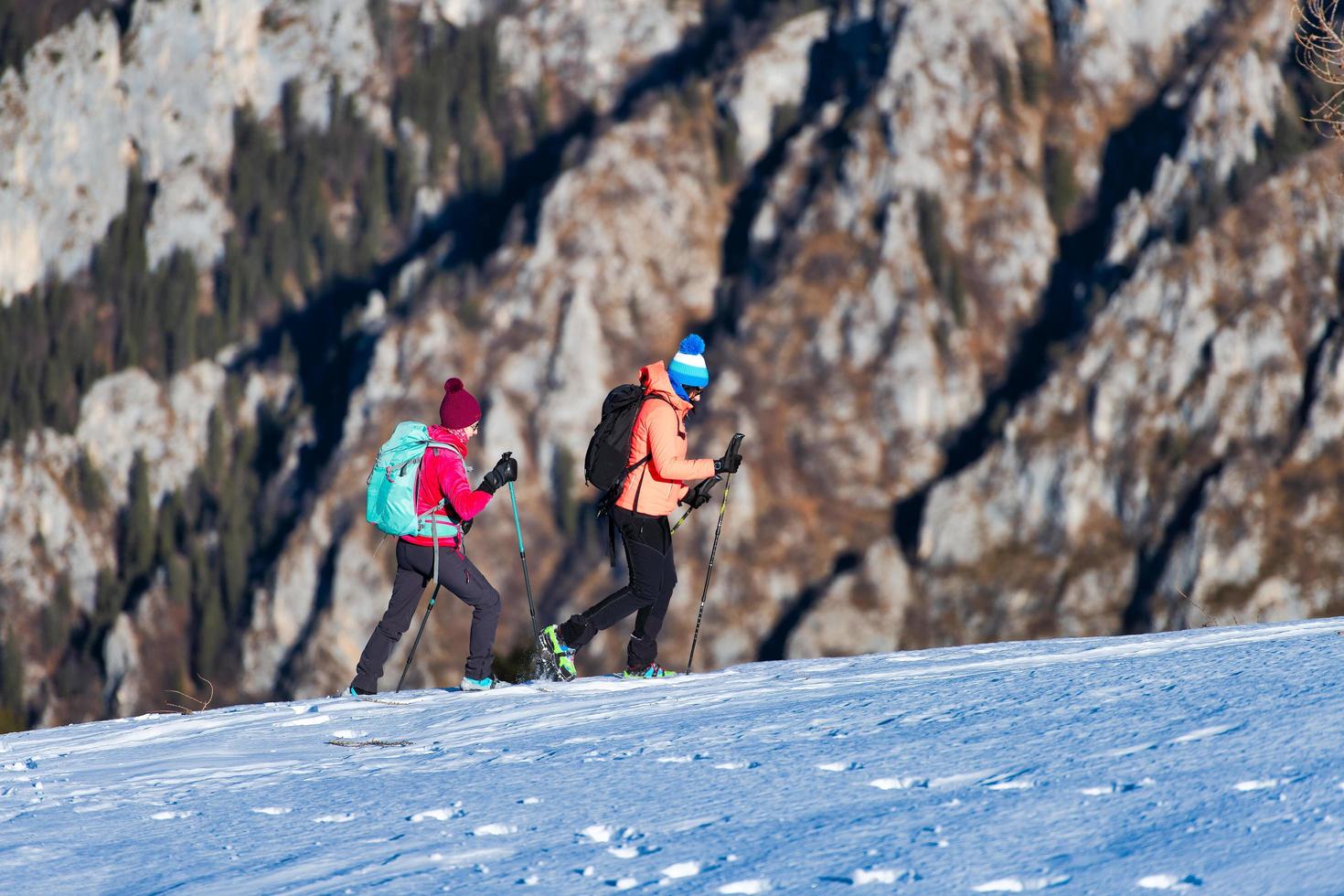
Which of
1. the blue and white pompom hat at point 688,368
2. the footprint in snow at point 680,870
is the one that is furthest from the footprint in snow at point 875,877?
the blue and white pompom hat at point 688,368

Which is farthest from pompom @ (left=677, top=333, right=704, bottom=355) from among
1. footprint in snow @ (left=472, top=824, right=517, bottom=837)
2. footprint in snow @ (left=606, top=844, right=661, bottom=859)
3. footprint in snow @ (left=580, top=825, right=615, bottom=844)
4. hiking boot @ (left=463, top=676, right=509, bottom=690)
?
footprint in snow @ (left=606, top=844, right=661, bottom=859)

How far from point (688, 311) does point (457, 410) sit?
147 meters

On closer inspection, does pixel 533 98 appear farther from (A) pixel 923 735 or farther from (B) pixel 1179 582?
(A) pixel 923 735

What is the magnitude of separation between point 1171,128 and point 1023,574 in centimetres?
5217

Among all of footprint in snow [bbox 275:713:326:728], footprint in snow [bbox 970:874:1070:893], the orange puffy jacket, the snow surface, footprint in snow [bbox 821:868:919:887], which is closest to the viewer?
footprint in snow [bbox 970:874:1070:893]

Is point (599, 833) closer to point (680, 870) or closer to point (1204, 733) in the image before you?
point (680, 870)

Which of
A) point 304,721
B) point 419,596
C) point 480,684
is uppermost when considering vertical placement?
point 419,596

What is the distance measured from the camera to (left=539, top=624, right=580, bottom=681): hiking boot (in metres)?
11.9

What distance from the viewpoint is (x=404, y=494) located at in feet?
37.7

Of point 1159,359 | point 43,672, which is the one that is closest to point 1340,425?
point 1159,359

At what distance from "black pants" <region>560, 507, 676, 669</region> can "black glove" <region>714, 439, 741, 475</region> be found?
2.05 ft

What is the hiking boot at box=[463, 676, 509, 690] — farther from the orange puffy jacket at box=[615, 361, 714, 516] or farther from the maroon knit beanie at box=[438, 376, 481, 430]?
the maroon knit beanie at box=[438, 376, 481, 430]

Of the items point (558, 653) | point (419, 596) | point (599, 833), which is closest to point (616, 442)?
point (558, 653)

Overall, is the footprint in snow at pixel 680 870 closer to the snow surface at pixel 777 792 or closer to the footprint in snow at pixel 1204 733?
the snow surface at pixel 777 792
